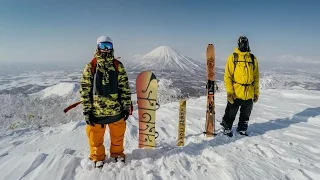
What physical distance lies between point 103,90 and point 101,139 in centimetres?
91

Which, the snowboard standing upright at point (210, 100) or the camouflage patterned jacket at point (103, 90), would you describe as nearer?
the camouflage patterned jacket at point (103, 90)

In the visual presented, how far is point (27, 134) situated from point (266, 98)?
1099cm

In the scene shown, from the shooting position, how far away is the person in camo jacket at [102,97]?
13.6ft

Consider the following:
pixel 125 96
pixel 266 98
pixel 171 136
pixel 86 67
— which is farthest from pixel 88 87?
pixel 266 98

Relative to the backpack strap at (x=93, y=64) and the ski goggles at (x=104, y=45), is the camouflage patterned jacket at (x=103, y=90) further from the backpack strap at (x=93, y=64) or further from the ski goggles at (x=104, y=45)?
the ski goggles at (x=104, y=45)

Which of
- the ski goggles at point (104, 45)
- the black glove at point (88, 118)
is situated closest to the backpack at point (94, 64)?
the ski goggles at point (104, 45)

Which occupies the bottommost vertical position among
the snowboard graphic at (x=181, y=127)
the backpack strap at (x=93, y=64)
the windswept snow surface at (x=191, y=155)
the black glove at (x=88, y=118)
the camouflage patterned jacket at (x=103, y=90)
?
the windswept snow surface at (x=191, y=155)

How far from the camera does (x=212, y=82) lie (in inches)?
256

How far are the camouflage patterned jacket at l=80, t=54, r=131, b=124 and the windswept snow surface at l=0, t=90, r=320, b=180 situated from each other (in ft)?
2.91

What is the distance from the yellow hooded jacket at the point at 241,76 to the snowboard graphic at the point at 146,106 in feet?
6.46

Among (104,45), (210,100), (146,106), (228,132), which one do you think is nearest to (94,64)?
(104,45)

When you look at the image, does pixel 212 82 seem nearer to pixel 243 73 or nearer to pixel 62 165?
Answer: pixel 243 73

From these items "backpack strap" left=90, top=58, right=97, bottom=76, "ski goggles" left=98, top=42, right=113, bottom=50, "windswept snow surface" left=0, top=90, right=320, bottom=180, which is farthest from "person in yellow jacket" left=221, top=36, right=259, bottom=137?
"backpack strap" left=90, top=58, right=97, bottom=76

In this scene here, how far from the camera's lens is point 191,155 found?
15.6 feet
